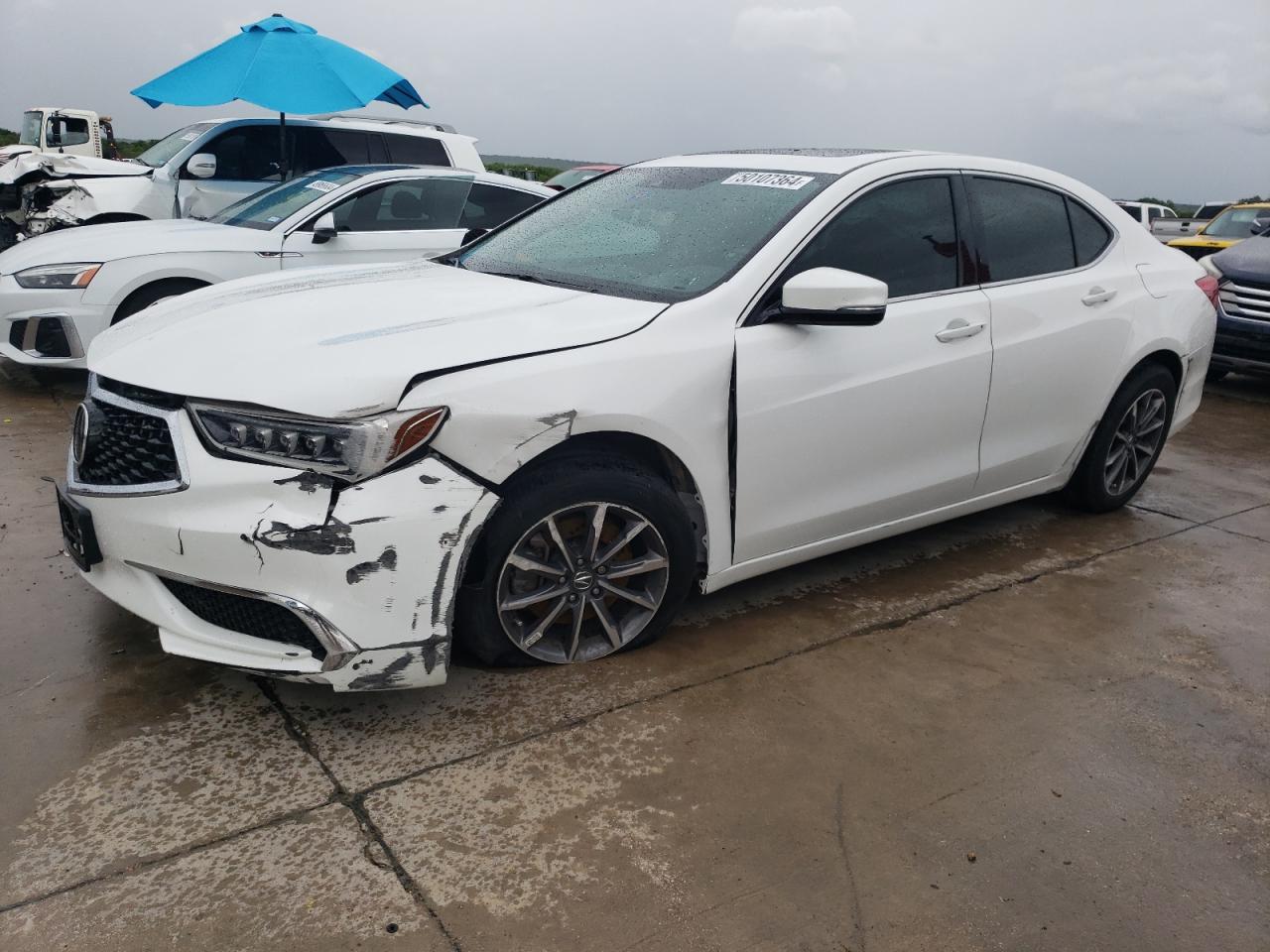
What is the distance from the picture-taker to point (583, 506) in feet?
9.78

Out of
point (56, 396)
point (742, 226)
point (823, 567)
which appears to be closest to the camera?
point (742, 226)

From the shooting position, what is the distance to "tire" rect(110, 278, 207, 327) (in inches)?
241

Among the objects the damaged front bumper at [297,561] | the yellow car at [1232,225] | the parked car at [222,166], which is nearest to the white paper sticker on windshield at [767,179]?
the damaged front bumper at [297,561]

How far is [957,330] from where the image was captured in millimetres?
3729

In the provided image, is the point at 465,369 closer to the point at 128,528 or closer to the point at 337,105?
the point at 128,528

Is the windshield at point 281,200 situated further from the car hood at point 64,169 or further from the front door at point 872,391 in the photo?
the front door at point 872,391

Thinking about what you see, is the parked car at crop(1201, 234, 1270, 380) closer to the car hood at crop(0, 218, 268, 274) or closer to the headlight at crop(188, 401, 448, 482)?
the car hood at crop(0, 218, 268, 274)

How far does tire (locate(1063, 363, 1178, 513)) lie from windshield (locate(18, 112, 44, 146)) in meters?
20.7

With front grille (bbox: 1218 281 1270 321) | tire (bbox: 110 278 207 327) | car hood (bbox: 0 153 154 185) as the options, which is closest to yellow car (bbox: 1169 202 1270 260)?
front grille (bbox: 1218 281 1270 321)

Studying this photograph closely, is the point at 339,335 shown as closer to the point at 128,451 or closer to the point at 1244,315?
the point at 128,451

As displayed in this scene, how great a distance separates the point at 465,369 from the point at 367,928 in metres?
1.35

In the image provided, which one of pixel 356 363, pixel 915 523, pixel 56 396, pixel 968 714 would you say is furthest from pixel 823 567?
pixel 56 396

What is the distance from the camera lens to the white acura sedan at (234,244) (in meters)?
6.02

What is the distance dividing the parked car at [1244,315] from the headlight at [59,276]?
798cm
